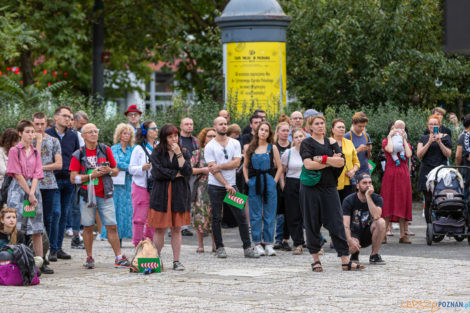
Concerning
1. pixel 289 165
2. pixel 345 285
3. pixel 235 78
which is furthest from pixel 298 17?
pixel 345 285

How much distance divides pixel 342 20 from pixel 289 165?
10429mm

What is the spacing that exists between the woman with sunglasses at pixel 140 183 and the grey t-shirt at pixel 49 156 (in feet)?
3.74

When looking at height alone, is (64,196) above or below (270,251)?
above

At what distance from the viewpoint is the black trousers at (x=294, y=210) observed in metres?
11.9

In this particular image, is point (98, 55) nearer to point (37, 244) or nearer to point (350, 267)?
point (37, 244)

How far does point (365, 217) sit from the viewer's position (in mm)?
10242

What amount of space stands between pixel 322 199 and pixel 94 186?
272 cm

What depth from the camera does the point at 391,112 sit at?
18781 mm

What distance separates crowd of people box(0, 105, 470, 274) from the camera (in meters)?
9.89

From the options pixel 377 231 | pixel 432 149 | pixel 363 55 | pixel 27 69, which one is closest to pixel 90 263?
pixel 377 231

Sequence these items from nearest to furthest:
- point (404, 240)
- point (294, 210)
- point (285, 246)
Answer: point (294, 210), point (285, 246), point (404, 240)

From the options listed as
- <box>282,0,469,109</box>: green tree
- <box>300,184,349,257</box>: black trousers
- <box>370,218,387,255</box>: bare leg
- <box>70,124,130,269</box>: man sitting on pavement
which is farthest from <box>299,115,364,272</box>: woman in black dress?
<box>282,0,469,109</box>: green tree

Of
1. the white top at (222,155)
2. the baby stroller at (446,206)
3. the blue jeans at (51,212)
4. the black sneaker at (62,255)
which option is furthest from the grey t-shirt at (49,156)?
the baby stroller at (446,206)
